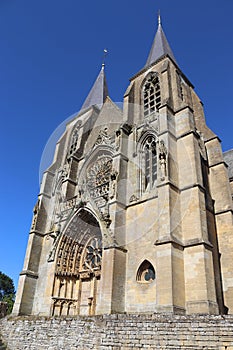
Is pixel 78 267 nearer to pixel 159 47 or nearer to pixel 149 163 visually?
pixel 149 163

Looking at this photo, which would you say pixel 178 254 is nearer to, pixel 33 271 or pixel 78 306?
pixel 78 306

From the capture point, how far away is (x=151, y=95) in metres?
16.4

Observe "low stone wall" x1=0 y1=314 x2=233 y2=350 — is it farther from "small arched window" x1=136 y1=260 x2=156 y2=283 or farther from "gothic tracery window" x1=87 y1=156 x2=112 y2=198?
"gothic tracery window" x1=87 y1=156 x2=112 y2=198

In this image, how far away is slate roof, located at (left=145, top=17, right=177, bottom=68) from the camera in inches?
755

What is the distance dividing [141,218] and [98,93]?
1773cm

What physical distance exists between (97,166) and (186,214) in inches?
297

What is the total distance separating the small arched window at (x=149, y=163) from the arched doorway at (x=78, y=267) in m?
3.12

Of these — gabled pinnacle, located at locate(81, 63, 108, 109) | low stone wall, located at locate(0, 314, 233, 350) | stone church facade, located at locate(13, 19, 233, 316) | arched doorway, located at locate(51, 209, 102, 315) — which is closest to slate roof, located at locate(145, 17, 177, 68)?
stone church facade, located at locate(13, 19, 233, 316)

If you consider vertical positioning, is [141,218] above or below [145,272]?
above

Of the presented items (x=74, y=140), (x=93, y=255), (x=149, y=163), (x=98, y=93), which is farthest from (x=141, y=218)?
(x=98, y=93)

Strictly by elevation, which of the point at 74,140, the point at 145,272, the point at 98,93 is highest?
the point at 98,93

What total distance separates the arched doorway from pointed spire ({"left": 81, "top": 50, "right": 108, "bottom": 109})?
1295 centimetres

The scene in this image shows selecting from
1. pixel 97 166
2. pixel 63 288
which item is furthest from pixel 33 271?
pixel 97 166

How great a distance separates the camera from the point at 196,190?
417 inches
